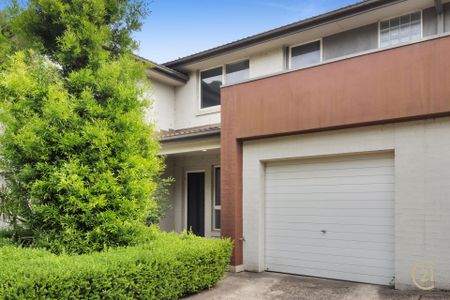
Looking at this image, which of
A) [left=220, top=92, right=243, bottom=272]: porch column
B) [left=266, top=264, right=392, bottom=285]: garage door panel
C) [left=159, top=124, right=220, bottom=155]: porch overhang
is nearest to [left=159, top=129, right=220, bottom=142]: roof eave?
[left=159, top=124, right=220, bottom=155]: porch overhang

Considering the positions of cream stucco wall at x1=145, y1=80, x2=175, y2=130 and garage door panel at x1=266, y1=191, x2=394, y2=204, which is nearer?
garage door panel at x1=266, y1=191, x2=394, y2=204

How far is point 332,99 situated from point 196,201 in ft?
23.5

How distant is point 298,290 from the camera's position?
23.8 feet

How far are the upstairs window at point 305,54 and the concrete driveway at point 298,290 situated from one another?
614cm

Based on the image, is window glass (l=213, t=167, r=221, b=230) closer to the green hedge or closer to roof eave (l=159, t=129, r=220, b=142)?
roof eave (l=159, t=129, r=220, b=142)

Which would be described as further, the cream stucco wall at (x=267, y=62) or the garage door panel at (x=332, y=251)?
the cream stucco wall at (x=267, y=62)

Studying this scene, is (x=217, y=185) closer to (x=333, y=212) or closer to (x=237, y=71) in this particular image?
(x=237, y=71)

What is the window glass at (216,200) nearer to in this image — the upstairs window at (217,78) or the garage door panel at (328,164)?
the upstairs window at (217,78)

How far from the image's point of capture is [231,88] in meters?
9.66

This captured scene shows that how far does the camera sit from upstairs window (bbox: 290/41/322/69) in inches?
441

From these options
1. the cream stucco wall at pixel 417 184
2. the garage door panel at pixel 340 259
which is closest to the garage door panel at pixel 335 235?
the garage door panel at pixel 340 259

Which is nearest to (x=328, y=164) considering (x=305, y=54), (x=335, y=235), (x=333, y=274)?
(x=335, y=235)

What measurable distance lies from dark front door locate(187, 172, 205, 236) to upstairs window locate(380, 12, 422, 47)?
717 centimetres

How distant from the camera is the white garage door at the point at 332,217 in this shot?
7488mm
